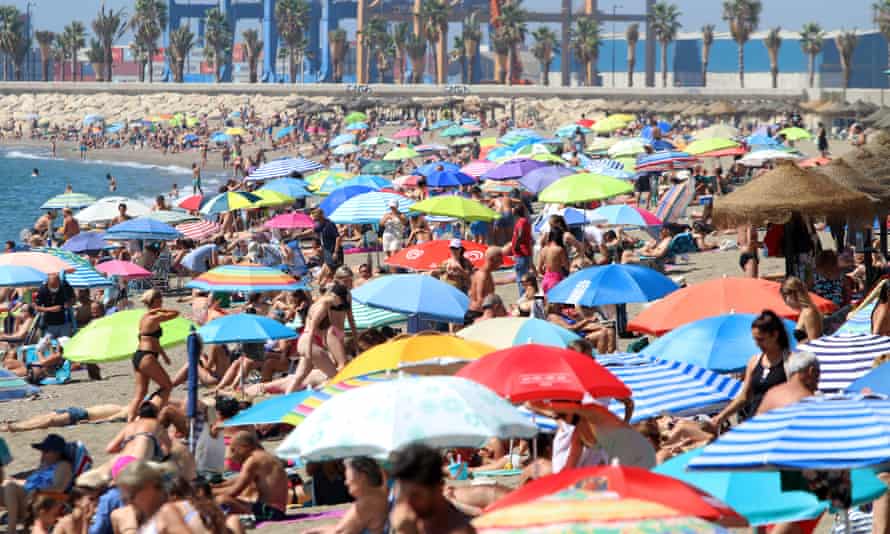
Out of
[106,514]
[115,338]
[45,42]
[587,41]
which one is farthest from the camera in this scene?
[45,42]

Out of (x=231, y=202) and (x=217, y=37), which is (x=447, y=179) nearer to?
(x=231, y=202)

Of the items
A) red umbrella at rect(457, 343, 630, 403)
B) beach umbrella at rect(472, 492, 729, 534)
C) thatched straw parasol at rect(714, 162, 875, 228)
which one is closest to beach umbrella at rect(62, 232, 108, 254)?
thatched straw parasol at rect(714, 162, 875, 228)

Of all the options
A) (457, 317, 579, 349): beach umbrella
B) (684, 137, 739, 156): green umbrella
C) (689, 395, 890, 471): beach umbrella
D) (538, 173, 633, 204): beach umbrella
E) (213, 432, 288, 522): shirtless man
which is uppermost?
(684, 137, 739, 156): green umbrella

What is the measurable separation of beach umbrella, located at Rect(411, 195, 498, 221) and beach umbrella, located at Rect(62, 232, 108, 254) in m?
5.70

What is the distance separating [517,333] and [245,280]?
5.24 m

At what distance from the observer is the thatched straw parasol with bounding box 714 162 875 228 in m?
13.1

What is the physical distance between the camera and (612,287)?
12.8 m

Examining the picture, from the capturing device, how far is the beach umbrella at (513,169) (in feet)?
84.6

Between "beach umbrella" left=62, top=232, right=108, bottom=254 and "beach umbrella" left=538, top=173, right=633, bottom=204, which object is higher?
"beach umbrella" left=538, top=173, right=633, bottom=204

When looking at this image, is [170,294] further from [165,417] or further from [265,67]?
[265,67]

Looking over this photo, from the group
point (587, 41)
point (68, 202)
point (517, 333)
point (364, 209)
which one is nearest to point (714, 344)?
point (517, 333)

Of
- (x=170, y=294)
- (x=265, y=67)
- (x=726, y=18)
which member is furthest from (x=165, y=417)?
(x=265, y=67)

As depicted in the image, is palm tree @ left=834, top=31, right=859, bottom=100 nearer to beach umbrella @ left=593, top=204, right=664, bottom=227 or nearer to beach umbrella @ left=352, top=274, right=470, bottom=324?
beach umbrella @ left=593, top=204, right=664, bottom=227

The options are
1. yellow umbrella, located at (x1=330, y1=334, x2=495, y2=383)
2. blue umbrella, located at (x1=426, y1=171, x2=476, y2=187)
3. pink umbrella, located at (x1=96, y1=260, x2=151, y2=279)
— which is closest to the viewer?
yellow umbrella, located at (x1=330, y1=334, x2=495, y2=383)
